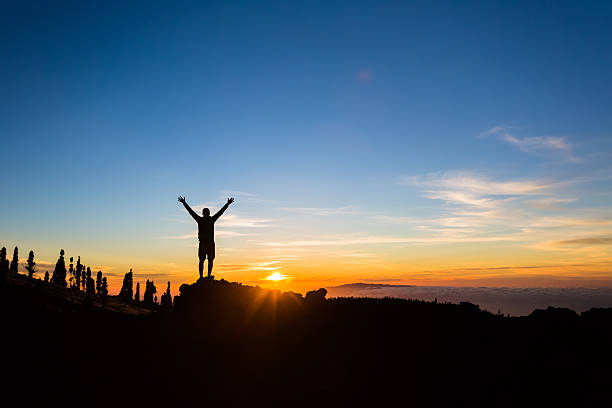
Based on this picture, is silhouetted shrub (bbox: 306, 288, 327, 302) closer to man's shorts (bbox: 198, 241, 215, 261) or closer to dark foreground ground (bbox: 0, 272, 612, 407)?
dark foreground ground (bbox: 0, 272, 612, 407)

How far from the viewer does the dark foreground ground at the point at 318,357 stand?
12.3 m

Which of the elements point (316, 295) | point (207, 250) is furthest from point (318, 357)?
point (207, 250)

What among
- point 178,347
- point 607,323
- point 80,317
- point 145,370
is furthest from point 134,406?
point 607,323

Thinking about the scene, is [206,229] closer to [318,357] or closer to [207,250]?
[207,250]

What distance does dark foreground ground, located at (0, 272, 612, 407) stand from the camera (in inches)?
484

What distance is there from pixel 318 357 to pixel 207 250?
951 centimetres

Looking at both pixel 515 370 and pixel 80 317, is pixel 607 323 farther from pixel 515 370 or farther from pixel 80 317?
pixel 80 317

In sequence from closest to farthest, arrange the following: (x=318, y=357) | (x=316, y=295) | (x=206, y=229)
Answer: (x=318, y=357) < (x=316, y=295) < (x=206, y=229)

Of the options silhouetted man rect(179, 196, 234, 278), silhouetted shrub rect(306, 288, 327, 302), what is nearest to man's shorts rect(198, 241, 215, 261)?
silhouetted man rect(179, 196, 234, 278)

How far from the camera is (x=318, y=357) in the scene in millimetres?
14430

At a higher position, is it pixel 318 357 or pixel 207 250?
pixel 207 250

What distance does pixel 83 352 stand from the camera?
1920cm

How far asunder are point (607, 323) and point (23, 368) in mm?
26243

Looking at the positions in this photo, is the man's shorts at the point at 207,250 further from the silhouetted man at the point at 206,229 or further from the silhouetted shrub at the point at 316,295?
the silhouetted shrub at the point at 316,295
